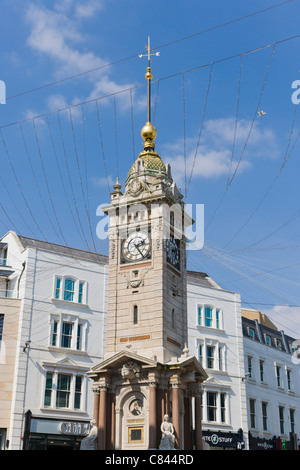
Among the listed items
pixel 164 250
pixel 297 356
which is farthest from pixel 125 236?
pixel 297 356

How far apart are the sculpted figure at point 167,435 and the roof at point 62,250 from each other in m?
20.8

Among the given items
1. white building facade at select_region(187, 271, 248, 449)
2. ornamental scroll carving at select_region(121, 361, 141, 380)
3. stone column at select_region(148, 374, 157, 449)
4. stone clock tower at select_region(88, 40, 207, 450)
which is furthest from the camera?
white building facade at select_region(187, 271, 248, 449)

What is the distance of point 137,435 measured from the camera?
3194cm

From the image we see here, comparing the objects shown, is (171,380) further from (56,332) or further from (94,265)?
(94,265)

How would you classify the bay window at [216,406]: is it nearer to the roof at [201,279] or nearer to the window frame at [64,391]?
the roof at [201,279]

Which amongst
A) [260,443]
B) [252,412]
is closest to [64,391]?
[252,412]

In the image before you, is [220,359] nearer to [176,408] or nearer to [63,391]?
[63,391]

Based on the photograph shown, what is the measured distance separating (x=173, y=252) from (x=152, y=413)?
35.2 ft

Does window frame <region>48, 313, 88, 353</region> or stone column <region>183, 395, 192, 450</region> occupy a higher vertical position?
window frame <region>48, 313, 88, 353</region>

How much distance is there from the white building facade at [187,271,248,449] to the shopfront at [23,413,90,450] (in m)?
10.7

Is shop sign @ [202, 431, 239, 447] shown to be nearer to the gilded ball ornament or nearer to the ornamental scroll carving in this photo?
the ornamental scroll carving

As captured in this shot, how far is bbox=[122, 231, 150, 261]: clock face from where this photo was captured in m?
36.5

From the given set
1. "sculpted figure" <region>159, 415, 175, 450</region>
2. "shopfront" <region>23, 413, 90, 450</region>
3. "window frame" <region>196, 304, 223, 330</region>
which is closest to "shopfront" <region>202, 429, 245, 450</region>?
"window frame" <region>196, 304, 223, 330</region>

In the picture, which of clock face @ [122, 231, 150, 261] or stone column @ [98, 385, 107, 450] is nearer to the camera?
stone column @ [98, 385, 107, 450]
